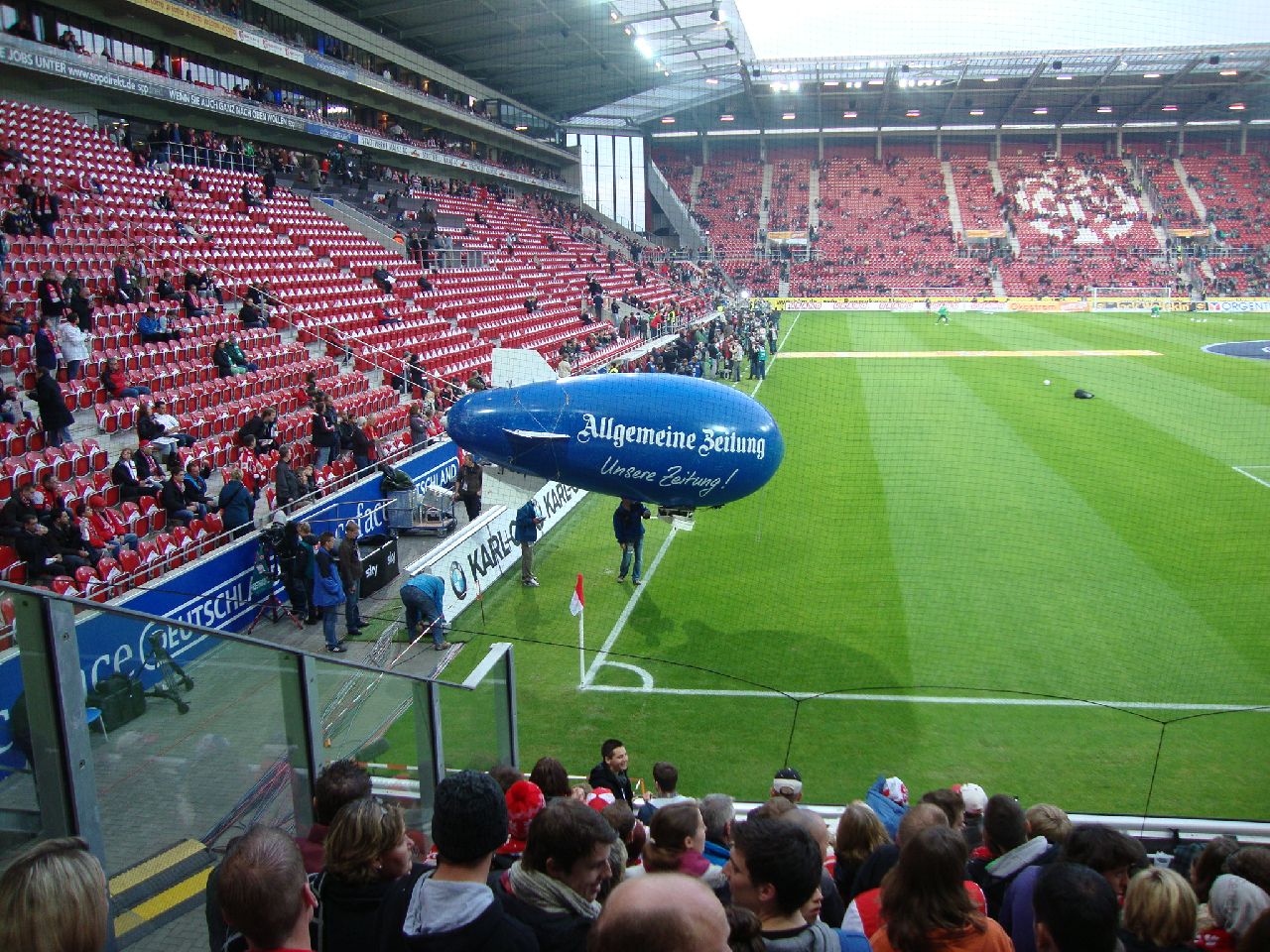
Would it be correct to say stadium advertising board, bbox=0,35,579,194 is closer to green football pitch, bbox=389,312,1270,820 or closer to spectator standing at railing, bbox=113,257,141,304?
spectator standing at railing, bbox=113,257,141,304

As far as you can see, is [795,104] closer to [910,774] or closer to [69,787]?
[910,774]

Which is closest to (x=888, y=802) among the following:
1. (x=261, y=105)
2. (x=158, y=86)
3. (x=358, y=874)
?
(x=358, y=874)

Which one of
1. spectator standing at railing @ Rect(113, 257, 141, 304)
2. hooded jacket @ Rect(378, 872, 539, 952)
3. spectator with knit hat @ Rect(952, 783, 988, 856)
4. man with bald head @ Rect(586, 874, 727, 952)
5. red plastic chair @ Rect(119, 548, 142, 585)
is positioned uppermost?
spectator standing at railing @ Rect(113, 257, 141, 304)

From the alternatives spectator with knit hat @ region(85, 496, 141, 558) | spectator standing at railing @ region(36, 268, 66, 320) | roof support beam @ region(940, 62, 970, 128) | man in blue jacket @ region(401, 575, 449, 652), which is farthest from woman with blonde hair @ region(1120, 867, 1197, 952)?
roof support beam @ region(940, 62, 970, 128)

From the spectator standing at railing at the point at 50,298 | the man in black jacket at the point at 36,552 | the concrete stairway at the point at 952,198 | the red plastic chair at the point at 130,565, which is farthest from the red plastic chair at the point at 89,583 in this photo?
the concrete stairway at the point at 952,198

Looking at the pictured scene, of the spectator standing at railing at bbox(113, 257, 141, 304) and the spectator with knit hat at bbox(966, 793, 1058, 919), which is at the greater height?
the spectator standing at railing at bbox(113, 257, 141, 304)

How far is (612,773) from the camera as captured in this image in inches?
221

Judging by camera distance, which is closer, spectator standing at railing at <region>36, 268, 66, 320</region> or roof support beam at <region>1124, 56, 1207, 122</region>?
spectator standing at railing at <region>36, 268, 66, 320</region>

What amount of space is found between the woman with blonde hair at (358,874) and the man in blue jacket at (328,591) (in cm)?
720

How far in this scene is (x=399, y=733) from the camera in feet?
15.3

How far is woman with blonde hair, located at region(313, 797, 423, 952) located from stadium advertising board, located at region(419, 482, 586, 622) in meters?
7.79

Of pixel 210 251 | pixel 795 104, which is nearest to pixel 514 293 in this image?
pixel 210 251

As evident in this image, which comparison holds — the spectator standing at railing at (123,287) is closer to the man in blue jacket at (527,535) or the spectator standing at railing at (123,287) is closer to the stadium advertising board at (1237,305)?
the man in blue jacket at (527,535)

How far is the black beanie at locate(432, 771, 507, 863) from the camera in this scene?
2607mm
